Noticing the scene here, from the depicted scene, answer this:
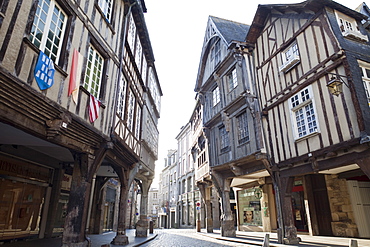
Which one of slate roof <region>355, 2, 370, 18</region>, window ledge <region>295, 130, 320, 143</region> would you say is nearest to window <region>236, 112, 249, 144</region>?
window ledge <region>295, 130, 320, 143</region>

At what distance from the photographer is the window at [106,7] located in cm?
742

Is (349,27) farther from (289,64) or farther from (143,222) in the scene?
(143,222)

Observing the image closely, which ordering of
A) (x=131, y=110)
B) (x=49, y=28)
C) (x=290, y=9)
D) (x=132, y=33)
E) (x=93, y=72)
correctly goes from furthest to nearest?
(x=131, y=110) → (x=132, y=33) → (x=290, y=9) → (x=93, y=72) → (x=49, y=28)

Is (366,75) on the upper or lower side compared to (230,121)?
lower

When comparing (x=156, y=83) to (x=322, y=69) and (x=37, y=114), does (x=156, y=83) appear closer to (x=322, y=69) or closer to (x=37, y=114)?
(x=322, y=69)

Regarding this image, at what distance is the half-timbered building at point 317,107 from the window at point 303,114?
0.03 metres

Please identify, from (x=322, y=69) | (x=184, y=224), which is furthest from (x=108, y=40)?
(x=184, y=224)

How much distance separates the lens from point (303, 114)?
8.61 m

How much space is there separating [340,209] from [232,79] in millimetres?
7483

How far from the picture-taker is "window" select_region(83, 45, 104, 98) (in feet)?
21.8

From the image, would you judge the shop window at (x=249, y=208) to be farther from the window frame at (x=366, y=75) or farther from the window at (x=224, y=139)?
the window frame at (x=366, y=75)

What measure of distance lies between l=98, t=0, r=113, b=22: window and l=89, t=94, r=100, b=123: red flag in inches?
109

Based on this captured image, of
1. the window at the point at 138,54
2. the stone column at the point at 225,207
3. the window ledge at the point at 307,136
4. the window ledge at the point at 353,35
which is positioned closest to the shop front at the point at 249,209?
the stone column at the point at 225,207

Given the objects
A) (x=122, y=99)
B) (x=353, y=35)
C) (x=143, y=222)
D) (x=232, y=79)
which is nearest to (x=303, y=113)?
(x=353, y=35)
